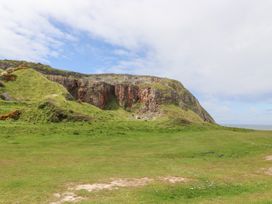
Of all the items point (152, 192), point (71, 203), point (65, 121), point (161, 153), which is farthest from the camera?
point (65, 121)

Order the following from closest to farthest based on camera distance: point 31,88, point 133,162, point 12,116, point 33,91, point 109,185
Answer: point 109,185 → point 133,162 → point 12,116 → point 33,91 → point 31,88

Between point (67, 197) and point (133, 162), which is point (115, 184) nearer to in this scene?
point (67, 197)

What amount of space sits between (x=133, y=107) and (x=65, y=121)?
113 metres

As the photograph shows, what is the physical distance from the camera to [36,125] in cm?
6056

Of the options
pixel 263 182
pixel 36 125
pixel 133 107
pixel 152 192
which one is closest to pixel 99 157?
pixel 152 192

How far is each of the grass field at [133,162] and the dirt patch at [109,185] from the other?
507mm

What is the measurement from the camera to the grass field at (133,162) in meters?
25.1

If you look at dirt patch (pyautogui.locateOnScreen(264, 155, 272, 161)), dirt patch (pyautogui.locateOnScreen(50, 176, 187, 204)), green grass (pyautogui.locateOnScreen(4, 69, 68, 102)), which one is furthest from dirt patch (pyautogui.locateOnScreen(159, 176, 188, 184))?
green grass (pyautogui.locateOnScreen(4, 69, 68, 102))

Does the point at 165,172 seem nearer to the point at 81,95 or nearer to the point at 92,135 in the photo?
the point at 92,135

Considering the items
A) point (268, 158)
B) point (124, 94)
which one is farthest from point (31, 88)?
point (268, 158)

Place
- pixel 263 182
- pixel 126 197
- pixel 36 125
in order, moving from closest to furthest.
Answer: pixel 126 197, pixel 263 182, pixel 36 125

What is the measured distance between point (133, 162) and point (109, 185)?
33.3 feet

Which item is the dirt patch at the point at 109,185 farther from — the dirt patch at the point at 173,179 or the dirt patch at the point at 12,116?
the dirt patch at the point at 12,116

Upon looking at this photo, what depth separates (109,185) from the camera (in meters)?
27.1
